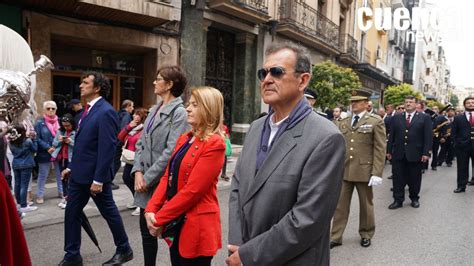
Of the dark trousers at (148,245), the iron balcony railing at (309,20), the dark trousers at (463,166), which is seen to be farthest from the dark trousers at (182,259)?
the iron balcony railing at (309,20)

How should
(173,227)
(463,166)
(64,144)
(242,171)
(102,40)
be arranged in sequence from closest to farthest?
(242,171) < (173,227) < (64,144) < (463,166) < (102,40)

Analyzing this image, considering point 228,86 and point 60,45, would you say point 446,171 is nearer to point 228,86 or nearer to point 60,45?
point 228,86

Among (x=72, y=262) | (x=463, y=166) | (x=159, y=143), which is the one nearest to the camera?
(x=159, y=143)

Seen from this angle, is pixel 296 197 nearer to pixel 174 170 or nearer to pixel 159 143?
pixel 174 170

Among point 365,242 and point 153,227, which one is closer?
point 153,227

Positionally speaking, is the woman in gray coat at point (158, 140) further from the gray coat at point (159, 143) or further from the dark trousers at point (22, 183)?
the dark trousers at point (22, 183)

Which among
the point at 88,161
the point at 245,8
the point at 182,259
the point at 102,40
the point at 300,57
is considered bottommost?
the point at 182,259

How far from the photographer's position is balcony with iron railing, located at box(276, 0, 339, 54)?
48.2ft

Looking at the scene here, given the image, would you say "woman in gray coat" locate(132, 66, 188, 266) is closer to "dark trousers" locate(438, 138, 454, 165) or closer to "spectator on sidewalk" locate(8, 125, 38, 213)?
"spectator on sidewalk" locate(8, 125, 38, 213)

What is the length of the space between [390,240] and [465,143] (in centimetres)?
526

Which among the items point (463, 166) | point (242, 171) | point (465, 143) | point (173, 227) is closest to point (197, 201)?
point (173, 227)

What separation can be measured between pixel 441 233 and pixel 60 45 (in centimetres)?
932

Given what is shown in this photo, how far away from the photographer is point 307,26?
54.9 ft

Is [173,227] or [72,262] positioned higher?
[173,227]
